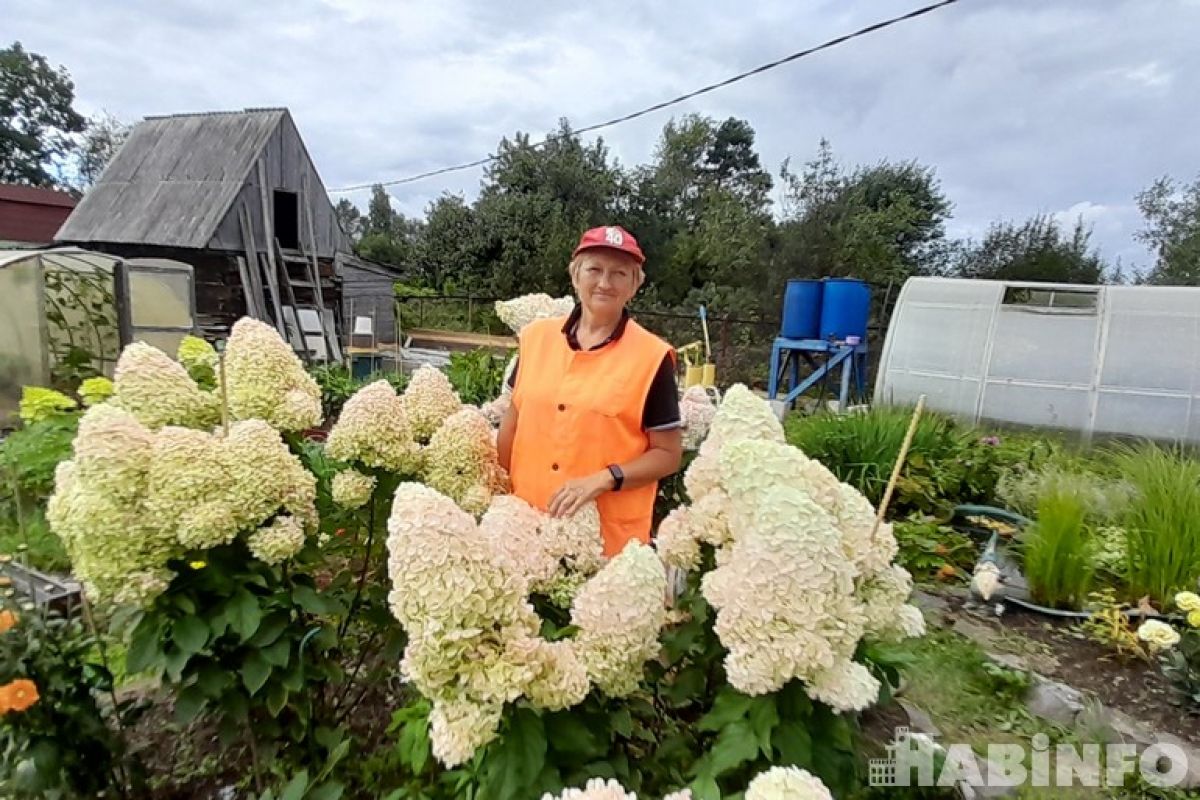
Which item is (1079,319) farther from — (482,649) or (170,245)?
(170,245)

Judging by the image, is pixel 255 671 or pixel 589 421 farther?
pixel 589 421

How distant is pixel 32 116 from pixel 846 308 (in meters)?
39.1

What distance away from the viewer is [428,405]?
4.89 feet

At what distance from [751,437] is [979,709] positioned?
184cm

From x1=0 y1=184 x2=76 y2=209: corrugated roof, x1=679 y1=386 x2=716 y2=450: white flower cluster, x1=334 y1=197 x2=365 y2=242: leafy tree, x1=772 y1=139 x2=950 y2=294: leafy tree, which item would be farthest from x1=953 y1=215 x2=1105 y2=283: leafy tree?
x1=0 y1=184 x2=76 y2=209: corrugated roof

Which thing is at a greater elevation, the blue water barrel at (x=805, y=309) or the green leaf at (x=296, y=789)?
the blue water barrel at (x=805, y=309)

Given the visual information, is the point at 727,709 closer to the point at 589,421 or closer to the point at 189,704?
the point at 589,421

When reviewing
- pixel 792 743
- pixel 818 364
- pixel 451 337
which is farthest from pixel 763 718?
pixel 451 337

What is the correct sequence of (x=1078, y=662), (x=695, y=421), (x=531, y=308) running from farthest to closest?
1. (x=1078, y=662)
2. (x=531, y=308)
3. (x=695, y=421)

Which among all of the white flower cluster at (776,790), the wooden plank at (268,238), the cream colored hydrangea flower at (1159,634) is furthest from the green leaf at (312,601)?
the wooden plank at (268,238)

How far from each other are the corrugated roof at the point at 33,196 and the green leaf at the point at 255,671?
1125 inches

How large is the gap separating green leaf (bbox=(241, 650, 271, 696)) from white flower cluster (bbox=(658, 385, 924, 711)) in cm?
84

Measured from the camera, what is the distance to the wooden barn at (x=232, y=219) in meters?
11.1

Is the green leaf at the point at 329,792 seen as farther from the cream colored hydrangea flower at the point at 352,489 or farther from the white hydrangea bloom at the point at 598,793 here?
the white hydrangea bloom at the point at 598,793
